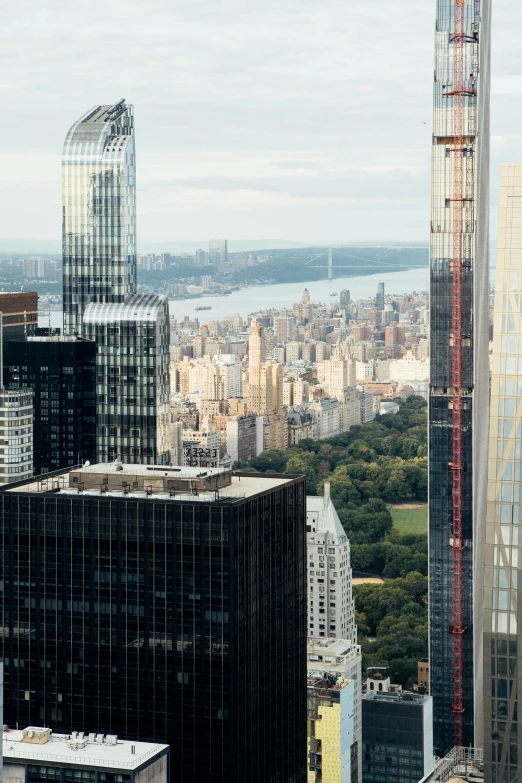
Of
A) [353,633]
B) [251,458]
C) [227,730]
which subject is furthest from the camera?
[251,458]

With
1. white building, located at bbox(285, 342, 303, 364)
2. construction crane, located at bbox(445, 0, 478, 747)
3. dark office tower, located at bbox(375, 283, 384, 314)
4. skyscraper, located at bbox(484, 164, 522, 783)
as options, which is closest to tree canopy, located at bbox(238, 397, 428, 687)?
construction crane, located at bbox(445, 0, 478, 747)

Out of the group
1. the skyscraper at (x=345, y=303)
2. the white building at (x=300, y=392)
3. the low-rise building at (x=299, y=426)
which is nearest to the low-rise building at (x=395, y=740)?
the low-rise building at (x=299, y=426)

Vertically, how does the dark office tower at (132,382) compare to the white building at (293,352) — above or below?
above

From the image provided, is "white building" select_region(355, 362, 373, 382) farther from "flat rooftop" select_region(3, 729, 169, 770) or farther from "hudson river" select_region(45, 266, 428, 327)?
"flat rooftop" select_region(3, 729, 169, 770)

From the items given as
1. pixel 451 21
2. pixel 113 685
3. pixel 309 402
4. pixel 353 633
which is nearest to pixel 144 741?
pixel 113 685

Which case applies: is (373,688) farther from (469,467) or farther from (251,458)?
(251,458)

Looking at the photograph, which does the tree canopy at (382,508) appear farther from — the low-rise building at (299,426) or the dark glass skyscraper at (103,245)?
the dark glass skyscraper at (103,245)
